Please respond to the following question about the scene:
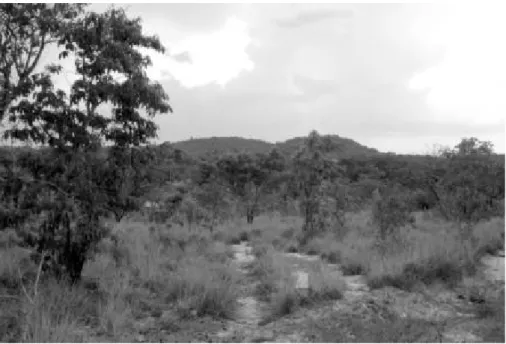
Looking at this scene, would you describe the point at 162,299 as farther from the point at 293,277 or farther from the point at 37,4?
the point at 37,4

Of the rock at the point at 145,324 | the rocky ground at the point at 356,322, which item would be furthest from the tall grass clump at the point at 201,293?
the rock at the point at 145,324

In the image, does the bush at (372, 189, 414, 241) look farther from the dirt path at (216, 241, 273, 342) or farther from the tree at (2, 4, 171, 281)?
the tree at (2, 4, 171, 281)

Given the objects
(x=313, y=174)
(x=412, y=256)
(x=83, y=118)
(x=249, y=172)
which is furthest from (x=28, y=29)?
(x=249, y=172)

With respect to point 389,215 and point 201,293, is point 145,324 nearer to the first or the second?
A: point 201,293

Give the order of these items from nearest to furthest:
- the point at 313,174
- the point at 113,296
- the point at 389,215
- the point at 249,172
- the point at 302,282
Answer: the point at 113,296 < the point at 302,282 < the point at 389,215 < the point at 313,174 < the point at 249,172

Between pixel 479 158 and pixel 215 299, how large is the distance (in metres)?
10.2

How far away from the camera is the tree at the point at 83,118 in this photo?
6.34 metres

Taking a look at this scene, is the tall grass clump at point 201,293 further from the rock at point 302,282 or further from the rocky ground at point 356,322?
the rock at point 302,282

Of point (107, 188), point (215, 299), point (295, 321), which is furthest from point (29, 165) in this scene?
point (295, 321)

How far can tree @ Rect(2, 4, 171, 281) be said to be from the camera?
6.34 metres

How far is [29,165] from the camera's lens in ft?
Answer: 21.0

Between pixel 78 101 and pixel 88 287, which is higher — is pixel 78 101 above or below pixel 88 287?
above

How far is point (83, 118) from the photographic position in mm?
6723

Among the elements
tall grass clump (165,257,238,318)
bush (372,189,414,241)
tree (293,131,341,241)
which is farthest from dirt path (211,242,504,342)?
tree (293,131,341,241)
